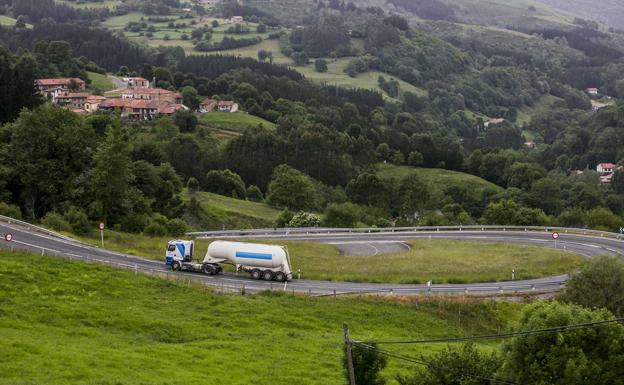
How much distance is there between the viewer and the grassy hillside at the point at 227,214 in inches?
3701

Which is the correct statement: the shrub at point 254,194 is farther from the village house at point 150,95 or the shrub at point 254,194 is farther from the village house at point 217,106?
the village house at point 217,106

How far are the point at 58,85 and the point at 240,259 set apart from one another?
12533 centimetres

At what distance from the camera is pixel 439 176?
159125 millimetres

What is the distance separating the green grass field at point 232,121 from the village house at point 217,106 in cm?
296

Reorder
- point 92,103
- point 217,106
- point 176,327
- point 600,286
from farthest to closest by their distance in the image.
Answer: point 217,106
point 92,103
point 600,286
point 176,327

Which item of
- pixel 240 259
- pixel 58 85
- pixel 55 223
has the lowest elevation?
pixel 58 85

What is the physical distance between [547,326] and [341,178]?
110 m

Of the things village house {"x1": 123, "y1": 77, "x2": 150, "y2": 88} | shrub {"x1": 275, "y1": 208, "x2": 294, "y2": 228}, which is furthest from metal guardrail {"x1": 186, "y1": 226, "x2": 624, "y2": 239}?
village house {"x1": 123, "y1": 77, "x2": 150, "y2": 88}

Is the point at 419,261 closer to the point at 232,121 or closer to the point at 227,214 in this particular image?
the point at 227,214

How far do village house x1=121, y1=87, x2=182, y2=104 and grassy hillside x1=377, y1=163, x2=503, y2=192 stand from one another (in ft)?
154

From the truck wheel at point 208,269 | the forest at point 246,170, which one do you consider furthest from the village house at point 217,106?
the truck wheel at point 208,269

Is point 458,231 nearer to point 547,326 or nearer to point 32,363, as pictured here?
point 547,326

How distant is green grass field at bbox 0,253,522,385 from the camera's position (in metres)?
31.5

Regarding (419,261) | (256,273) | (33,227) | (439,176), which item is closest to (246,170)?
(439,176)
